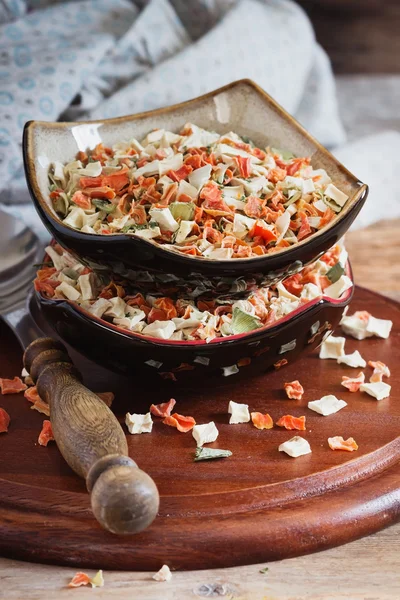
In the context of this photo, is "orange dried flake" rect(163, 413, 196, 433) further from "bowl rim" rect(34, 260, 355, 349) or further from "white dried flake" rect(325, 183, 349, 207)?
"white dried flake" rect(325, 183, 349, 207)

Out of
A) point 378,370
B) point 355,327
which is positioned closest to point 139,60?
point 355,327

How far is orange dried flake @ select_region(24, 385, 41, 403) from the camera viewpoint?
3.27ft

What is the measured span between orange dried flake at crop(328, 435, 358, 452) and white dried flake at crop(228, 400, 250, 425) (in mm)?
100

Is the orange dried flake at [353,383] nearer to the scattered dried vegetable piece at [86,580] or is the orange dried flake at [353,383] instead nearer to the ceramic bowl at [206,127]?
the ceramic bowl at [206,127]

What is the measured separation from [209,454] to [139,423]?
0.31 ft

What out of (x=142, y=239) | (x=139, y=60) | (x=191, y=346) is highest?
(x=142, y=239)

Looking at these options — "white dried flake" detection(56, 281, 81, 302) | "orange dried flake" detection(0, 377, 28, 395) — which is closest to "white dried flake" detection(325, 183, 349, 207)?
"white dried flake" detection(56, 281, 81, 302)

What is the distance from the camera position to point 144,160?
1044 mm

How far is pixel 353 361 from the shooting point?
1.08 meters

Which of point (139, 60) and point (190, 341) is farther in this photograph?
point (139, 60)

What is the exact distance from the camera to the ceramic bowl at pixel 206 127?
2.87 feet

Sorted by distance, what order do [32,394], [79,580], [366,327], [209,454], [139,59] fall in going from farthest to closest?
[139,59] < [366,327] < [32,394] < [209,454] < [79,580]

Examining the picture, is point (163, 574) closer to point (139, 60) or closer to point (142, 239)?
point (142, 239)

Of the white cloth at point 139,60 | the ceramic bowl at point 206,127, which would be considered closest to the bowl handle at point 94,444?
the ceramic bowl at point 206,127
